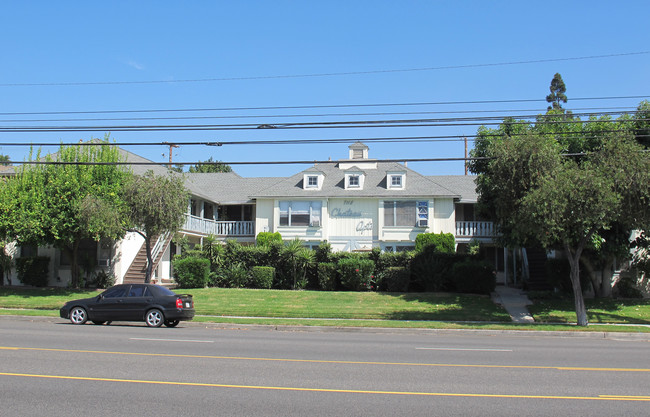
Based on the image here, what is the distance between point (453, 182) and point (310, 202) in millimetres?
11069

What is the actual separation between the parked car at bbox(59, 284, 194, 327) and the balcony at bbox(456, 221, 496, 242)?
21517 millimetres

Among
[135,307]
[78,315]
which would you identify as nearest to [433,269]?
[135,307]

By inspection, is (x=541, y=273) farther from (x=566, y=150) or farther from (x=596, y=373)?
(x=596, y=373)

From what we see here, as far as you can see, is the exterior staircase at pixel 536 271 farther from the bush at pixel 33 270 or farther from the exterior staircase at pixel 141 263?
the bush at pixel 33 270

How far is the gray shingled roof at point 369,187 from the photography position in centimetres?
3644

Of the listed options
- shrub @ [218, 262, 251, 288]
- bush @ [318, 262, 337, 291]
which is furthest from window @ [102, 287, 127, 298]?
bush @ [318, 262, 337, 291]

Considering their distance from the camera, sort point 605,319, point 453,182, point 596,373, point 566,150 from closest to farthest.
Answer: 1. point 596,373
2. point 605,319
3. point 566,150
4. point 453,182

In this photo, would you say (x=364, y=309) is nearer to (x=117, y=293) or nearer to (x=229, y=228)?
(x=117, y=293)

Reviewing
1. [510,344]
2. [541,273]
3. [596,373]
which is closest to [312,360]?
[596,373]

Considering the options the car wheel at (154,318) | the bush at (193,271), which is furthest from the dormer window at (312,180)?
the car wheel at (154,318)

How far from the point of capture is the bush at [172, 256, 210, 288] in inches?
1169

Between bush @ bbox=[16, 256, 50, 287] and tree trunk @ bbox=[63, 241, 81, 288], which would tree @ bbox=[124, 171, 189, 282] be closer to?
tree trunk @ bbox=[63, 241, 81, 288]

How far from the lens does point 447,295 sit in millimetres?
27359

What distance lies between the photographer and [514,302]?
1038 inches
